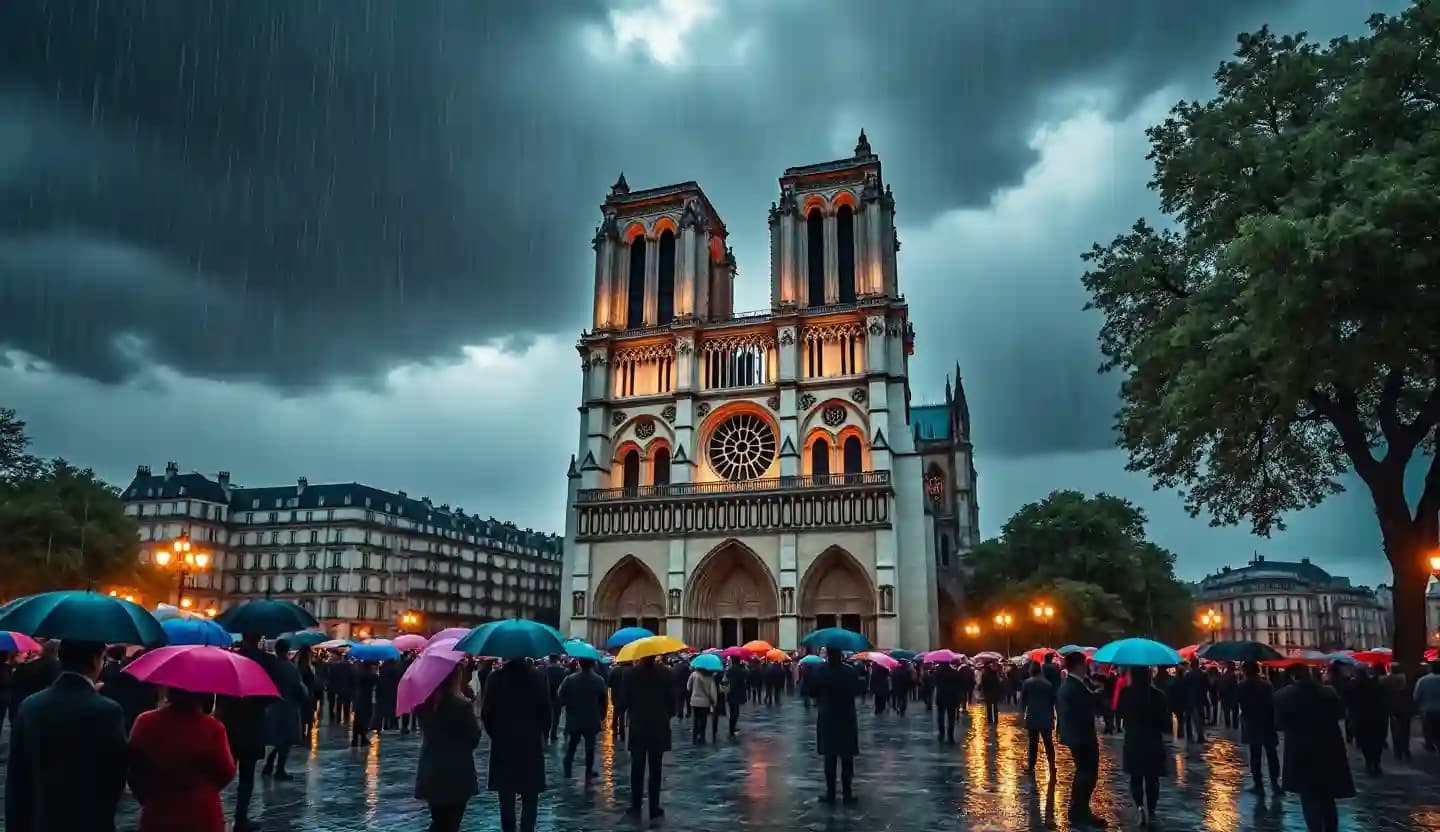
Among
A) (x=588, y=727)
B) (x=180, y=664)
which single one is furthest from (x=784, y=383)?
(x=180, y=664)

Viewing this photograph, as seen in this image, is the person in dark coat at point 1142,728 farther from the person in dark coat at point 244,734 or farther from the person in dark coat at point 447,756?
the person in dark coat at point 244,734

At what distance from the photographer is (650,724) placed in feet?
30.5

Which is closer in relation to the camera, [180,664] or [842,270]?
[180,664]

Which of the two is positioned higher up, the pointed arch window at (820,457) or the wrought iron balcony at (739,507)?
the pointed arch window at (820,457)

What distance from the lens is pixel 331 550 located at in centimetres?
6800

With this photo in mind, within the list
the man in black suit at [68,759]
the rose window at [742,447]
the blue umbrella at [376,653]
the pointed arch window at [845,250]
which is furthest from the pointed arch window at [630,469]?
the man in black suit at [68,759]

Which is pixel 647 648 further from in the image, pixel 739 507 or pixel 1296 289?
pixel 739 507

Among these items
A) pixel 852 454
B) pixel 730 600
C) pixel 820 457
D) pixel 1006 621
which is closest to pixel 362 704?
pixel 1006 621

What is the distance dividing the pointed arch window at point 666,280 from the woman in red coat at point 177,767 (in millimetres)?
49574

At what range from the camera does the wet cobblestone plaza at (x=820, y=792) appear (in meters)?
9.42

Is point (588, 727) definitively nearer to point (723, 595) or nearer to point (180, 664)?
point (180, 664)

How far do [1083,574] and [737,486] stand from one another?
18.4 metres

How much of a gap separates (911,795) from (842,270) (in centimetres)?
4216

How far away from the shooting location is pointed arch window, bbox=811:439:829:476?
48.7 meters
